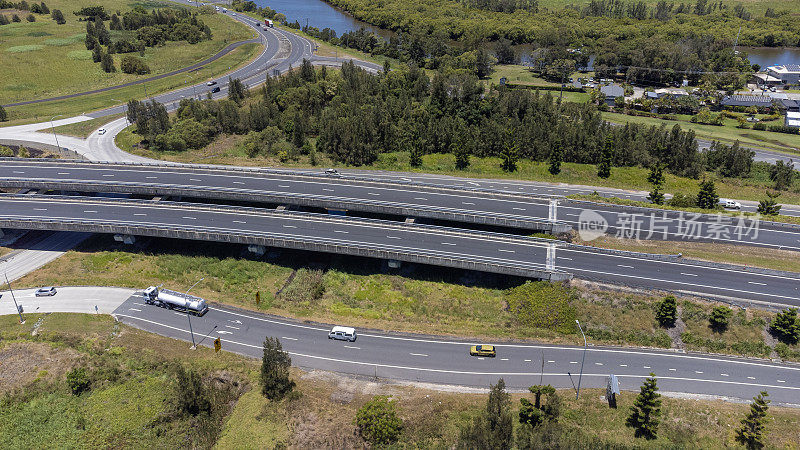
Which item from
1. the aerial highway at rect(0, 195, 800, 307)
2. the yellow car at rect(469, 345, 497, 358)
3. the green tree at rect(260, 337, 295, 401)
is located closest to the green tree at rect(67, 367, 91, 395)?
the green tree at rect(260, 337, 295, 401)

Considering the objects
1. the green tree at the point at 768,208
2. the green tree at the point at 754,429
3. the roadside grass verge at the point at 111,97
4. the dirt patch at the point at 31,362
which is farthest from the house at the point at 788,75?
the dirt patch at the point at 31,362

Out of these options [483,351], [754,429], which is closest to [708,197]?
[754,429]

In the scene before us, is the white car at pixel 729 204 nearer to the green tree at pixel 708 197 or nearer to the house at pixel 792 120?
the green tree at pixel 708 197

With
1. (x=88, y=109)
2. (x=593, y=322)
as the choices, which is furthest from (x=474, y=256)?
(x=88, y=109)

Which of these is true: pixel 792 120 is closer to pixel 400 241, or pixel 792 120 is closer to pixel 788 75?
pixel 788 75

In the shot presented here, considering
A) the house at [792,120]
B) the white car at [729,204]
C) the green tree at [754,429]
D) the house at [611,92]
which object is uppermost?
the house at [611,92]

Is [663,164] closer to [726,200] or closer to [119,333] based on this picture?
[726,200]

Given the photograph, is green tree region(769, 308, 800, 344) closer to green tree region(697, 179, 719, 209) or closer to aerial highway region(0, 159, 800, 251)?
aerial highway region(0, 159, 800, 251)
